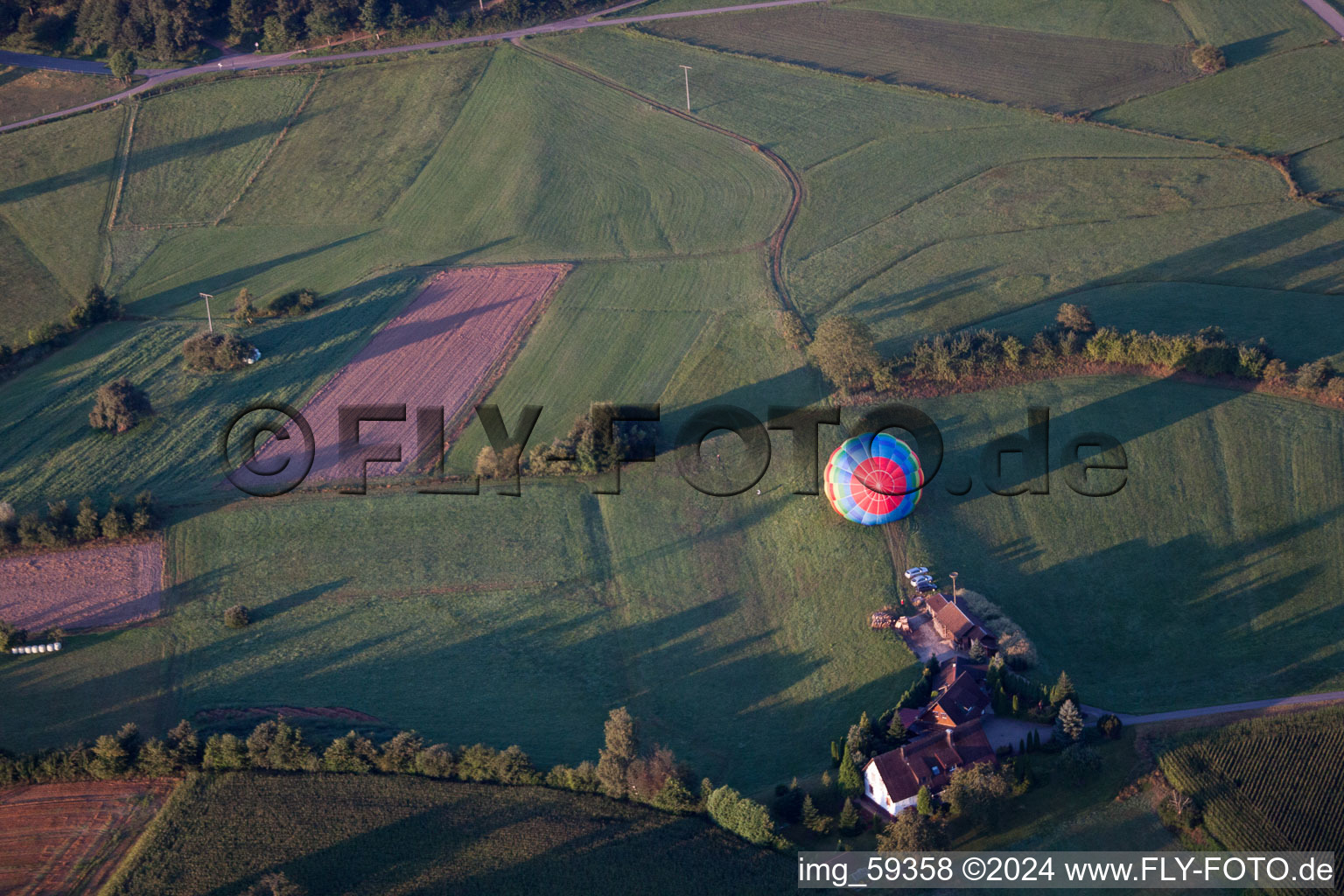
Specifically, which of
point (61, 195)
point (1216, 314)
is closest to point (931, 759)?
point (1216, 314)

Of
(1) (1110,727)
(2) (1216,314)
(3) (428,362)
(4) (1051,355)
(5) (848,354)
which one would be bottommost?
(1) (1110,727)

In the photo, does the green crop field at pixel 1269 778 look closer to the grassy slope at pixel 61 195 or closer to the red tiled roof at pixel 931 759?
the red tiled roof at pixel 931 759

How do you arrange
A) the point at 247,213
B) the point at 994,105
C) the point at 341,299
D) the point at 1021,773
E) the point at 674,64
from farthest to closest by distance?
the point at 674,64, the point at 994,105, the point at 247,213, the point at 341,299, the point at 1021,773

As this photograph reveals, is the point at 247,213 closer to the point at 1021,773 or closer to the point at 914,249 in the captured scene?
the point at 914,249

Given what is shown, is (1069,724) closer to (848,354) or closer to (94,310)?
(848,354)

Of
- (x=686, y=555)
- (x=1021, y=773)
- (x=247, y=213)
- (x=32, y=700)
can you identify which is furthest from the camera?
(x=247, y=213)

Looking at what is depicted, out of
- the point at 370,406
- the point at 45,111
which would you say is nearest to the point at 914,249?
the point at 370,406
